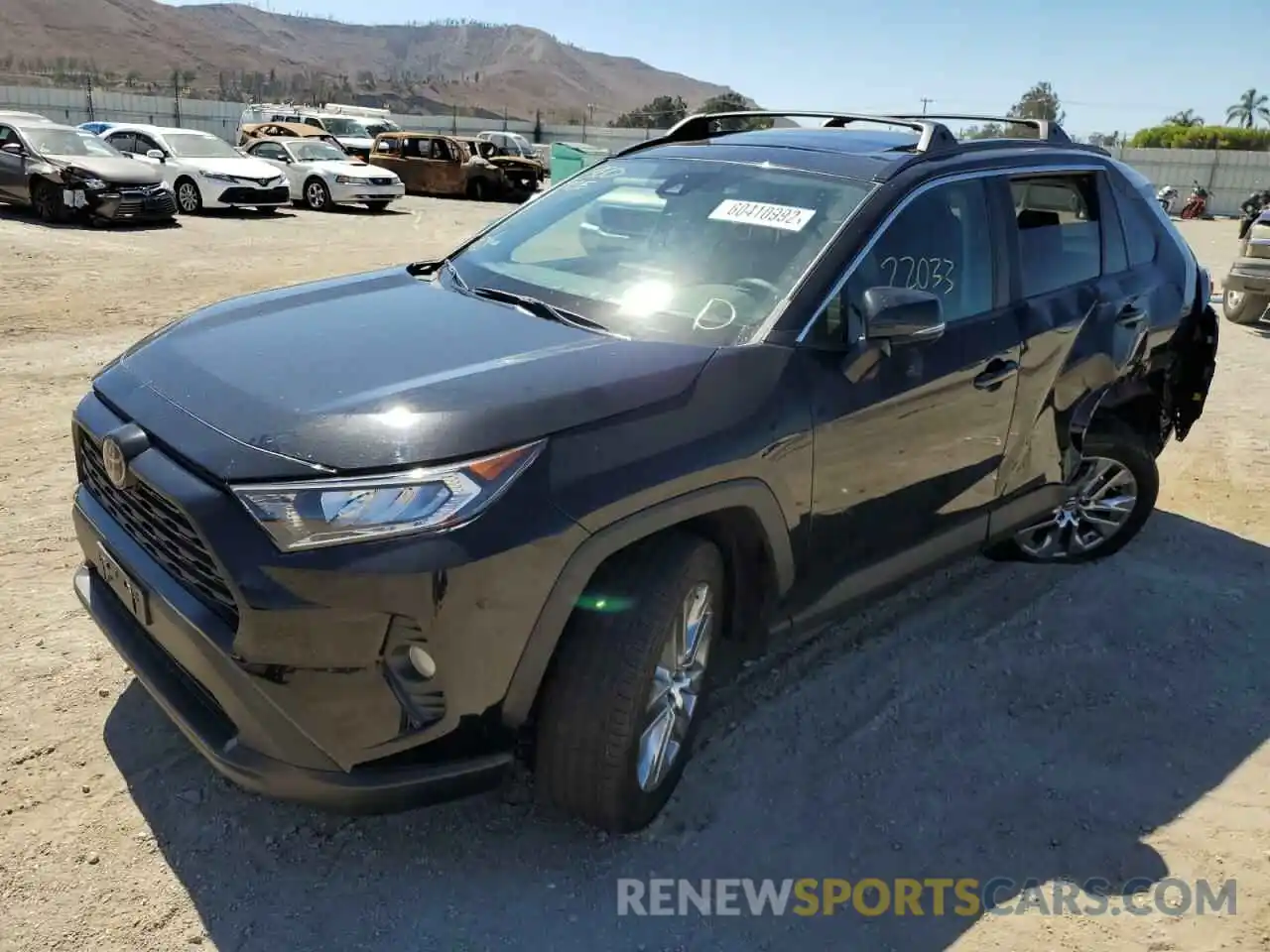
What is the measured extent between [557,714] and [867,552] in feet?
4.26

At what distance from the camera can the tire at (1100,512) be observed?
4719 mm

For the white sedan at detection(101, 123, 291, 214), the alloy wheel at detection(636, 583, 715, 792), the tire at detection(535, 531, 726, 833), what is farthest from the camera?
the white sedan at detection(101, 123, 291, 214)

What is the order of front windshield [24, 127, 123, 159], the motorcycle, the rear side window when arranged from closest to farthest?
the rear side window → front windshield [24, 127, 123, 159] → the motorcycle

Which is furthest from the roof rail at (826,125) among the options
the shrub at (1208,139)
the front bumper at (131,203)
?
the shrub at (1208,139)

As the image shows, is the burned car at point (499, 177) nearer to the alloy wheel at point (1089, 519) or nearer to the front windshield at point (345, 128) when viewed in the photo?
the front windshield at point (345, 128)

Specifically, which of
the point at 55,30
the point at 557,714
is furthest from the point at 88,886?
the point at 55,30

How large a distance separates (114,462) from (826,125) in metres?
3.22

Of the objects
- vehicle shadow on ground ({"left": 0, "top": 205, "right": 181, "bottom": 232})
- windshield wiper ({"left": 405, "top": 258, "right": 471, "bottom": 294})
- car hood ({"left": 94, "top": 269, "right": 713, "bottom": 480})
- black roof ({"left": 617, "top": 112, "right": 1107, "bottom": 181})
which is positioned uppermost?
black roof ({"left": 617, "top": 112, "right": 1107, "bottom": 181})

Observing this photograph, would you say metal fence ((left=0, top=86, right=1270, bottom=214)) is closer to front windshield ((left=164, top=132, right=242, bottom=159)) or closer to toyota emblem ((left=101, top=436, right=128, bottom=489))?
front windshield ((left=164, top=132, right=242, bottom=159))

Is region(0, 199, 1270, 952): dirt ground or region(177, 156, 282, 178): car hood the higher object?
region(177, 156, 282, 178): car hood

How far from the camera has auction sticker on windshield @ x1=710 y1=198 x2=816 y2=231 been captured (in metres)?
3.29

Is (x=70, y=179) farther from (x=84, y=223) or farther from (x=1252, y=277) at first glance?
(x=1252, y=277)

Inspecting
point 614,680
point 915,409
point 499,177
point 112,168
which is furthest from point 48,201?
point 614,680

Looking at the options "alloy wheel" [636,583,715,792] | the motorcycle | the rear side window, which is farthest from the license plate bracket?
the motorcycle
